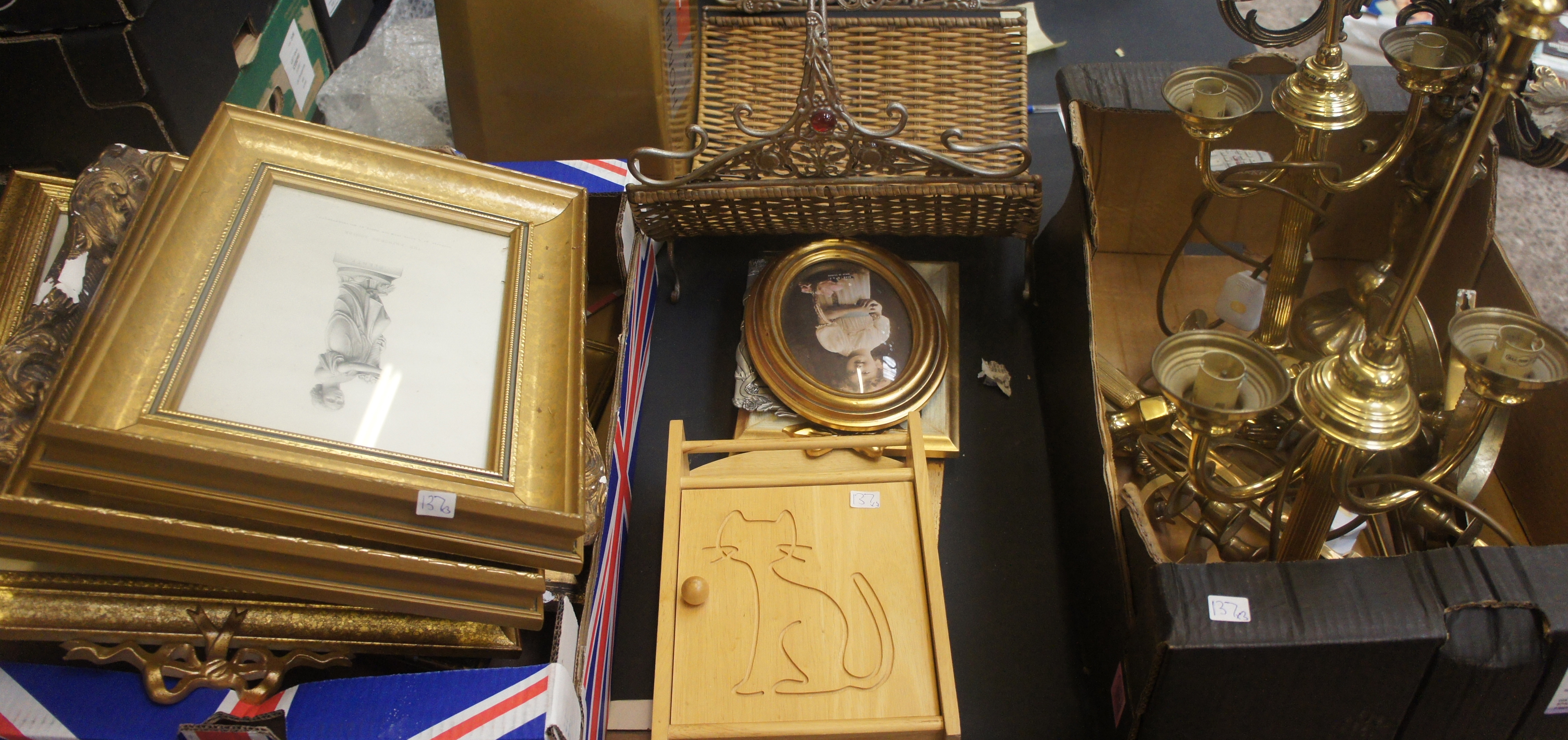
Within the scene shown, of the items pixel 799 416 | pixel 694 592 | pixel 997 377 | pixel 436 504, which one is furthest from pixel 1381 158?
pixel 436 504

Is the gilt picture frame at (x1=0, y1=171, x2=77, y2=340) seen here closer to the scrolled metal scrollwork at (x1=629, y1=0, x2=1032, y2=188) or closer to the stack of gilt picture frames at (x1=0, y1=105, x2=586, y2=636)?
the stack of gilt picture frames at (x1=0, y1=105, x2=586, y2=636)

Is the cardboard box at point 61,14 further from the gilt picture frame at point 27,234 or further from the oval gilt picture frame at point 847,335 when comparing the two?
the oval gilt picture frame at point 847,335

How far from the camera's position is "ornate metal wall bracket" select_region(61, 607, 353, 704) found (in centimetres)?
98

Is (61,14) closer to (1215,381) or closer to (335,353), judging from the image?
(335,353)

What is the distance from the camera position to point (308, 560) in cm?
92

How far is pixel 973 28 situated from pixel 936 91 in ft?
0.52

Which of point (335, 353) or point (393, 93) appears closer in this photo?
point (335, 353)

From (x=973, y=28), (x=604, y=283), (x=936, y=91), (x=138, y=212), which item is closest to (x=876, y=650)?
(x=604, y=283)

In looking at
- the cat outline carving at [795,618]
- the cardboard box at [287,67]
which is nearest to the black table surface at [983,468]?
the cat outline carving at [795,618]

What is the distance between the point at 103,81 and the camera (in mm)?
1333

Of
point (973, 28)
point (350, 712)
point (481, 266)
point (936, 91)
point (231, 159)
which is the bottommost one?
point (350, 712)

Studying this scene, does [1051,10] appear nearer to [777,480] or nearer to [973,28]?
[973,28]

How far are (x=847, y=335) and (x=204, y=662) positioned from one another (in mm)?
1048

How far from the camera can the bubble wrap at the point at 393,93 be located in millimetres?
1955
